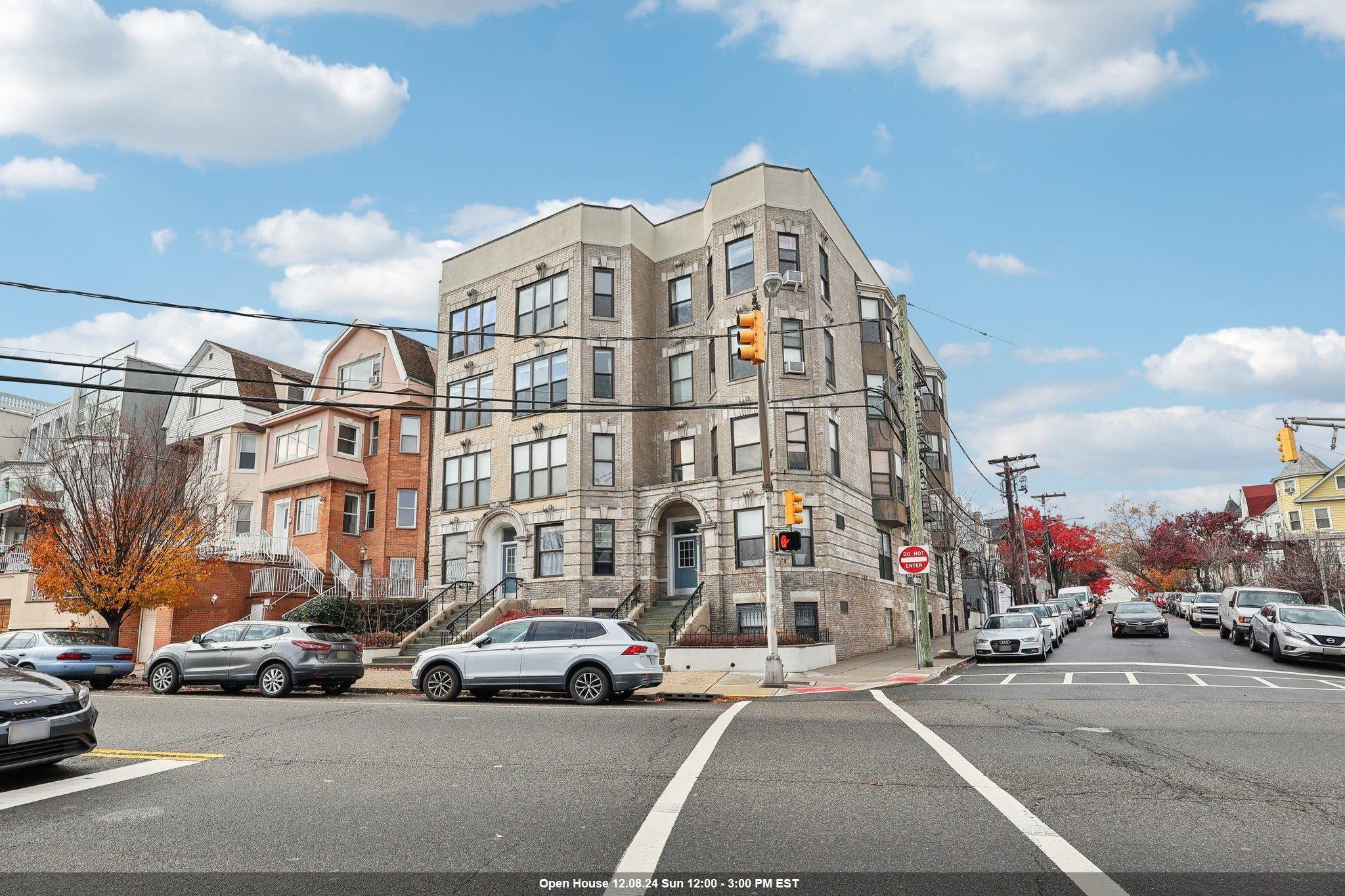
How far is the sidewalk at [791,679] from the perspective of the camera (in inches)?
696

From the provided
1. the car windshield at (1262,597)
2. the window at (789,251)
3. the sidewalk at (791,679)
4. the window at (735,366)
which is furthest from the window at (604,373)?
the car windshield at (1262,597)

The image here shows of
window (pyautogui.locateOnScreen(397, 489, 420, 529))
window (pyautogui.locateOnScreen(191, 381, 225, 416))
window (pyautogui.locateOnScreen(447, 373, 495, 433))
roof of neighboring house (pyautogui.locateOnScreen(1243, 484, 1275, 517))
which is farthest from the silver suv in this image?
roof of neighboring house (pyautogui.locateOnScreen(1243, 484, 1275, 517))

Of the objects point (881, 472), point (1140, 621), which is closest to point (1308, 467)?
point (1140, 621)

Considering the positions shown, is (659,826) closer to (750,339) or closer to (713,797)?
(713,797)

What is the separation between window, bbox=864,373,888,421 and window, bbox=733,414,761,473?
635cm

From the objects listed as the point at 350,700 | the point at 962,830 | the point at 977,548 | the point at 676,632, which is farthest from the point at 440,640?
the point at 977,548

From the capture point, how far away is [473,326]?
3419 centimetres

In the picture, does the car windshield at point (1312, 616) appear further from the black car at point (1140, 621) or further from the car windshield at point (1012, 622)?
the black car at point (1140, 621)

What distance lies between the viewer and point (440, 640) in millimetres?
26750

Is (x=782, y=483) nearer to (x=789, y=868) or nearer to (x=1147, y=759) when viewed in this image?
(x=1147, y=759)

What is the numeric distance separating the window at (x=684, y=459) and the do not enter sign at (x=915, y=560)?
9.61 metres

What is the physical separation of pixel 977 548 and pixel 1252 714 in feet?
148

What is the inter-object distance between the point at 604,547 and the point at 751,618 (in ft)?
18.4

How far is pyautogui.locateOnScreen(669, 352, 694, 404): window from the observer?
30188 millimetres
